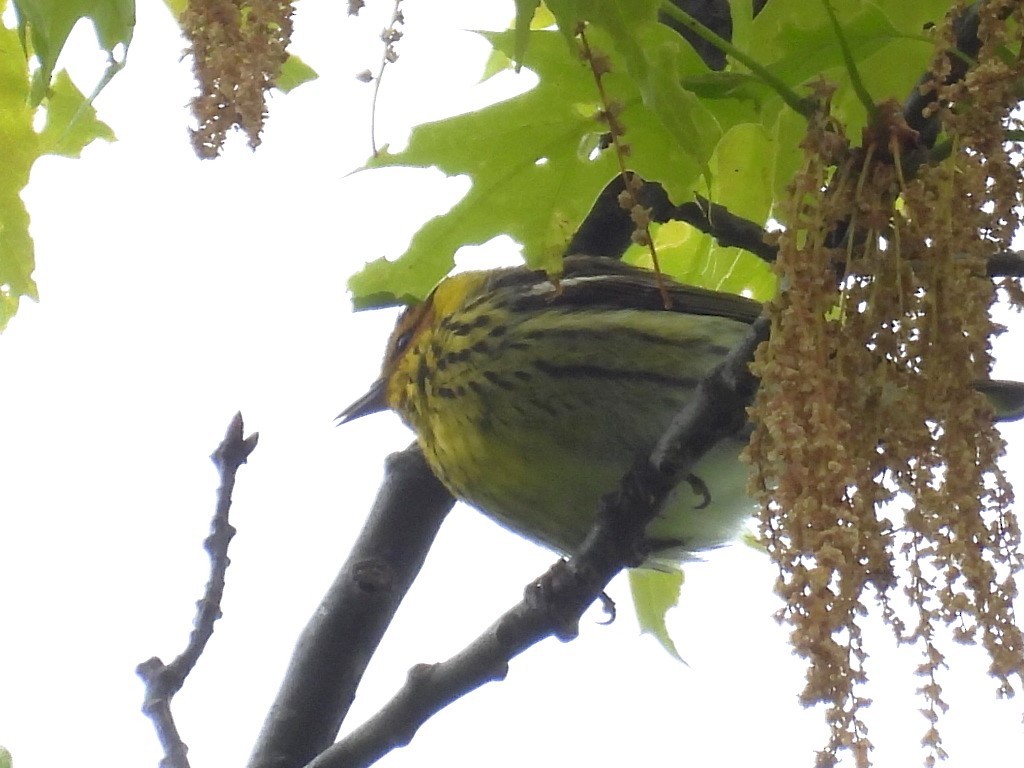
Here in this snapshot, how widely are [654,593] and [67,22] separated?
1214mm

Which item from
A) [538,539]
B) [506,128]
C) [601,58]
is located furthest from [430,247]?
[538,539]

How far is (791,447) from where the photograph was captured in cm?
82

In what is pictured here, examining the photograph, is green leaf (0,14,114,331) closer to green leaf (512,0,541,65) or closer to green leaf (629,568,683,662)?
green leaf (512,0,541,65)

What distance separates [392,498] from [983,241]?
4.73 feet

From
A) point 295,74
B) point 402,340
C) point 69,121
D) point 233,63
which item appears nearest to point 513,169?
point 295,74

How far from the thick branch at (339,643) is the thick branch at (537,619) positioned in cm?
25

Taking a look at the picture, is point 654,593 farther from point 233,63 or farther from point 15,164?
point 233,63

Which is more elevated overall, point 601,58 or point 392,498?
point 392,498

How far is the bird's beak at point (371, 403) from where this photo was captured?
8.35 ft

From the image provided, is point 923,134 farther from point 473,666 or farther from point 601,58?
point 473,666

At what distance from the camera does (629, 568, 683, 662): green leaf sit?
1.94m

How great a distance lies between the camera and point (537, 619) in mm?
1629

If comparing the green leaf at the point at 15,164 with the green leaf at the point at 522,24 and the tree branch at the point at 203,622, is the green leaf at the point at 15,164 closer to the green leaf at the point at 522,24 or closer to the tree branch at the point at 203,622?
the tree branch at the point at 203,622

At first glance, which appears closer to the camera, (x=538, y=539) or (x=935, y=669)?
(x=935, y=669)
